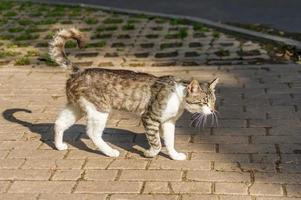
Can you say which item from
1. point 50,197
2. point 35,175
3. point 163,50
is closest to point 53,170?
point 35,175

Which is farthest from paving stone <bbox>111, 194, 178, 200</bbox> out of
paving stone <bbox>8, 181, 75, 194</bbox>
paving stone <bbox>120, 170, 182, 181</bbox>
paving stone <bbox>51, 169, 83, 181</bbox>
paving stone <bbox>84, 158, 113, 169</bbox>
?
paving stone <bbox>84, 158, 113, 169</bbox>

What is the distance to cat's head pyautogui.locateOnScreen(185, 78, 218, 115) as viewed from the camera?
19.0 ft

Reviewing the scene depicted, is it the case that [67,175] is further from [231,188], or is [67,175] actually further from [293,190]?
[293,190]

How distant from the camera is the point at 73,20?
513 inches

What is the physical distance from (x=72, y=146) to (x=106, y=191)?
1226 mm

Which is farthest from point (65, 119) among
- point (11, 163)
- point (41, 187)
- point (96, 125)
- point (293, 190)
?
point (293, 190)

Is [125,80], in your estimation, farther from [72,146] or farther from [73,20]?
[73,20]

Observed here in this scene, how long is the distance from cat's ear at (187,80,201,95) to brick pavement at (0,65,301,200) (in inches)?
29.3

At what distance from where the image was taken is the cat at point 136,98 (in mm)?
5891

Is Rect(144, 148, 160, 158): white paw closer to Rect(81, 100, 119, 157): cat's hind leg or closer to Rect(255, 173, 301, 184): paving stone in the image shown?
Rect(81, 100, 119, 157): cat's hind leg

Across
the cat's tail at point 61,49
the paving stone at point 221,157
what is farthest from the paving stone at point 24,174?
the paving stone at point 221,157

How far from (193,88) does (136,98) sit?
626 mm

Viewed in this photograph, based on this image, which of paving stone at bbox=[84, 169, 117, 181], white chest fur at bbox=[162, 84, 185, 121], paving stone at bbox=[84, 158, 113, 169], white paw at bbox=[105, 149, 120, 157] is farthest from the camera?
white paw at bbox=[105, 149, 120, 157]

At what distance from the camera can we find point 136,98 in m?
6.04
